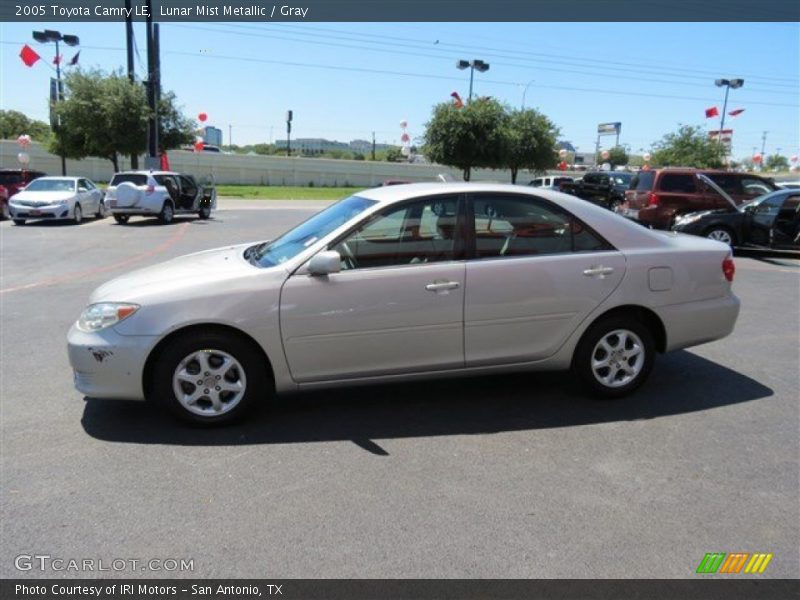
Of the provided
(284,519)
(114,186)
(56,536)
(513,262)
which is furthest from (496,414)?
(114,186)

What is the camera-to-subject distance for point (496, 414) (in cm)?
455

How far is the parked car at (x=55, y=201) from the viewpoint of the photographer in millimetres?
18891

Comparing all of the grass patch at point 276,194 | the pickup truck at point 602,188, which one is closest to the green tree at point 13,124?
the grass patch at point 276,194

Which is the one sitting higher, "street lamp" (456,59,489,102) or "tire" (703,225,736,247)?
"street lamp" (456,59,489,102)

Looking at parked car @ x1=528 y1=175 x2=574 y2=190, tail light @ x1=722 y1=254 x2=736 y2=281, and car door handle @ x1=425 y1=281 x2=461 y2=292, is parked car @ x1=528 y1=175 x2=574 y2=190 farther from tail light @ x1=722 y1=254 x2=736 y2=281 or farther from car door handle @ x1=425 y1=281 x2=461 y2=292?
car door handle @ x1=425 y1=281 x2=461 y2=292

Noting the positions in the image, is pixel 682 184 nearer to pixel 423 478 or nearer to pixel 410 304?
pixel 410 304

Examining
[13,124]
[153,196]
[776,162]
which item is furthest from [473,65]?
[776,162]

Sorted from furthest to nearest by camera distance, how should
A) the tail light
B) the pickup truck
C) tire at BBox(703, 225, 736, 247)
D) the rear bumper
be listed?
the pickup truck < tire at BBox(703, 225, 736, 247) < the tail light < the rear bumper

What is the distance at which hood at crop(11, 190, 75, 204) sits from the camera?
1903cm

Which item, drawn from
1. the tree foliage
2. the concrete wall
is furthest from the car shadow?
the concrete wall

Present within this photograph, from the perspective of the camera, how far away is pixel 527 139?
132 feet

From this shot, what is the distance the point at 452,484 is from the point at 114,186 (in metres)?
19.5

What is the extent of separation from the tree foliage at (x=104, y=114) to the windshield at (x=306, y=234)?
94.9ft

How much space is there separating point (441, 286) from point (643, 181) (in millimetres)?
13915
